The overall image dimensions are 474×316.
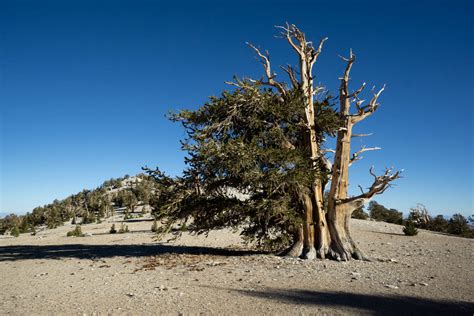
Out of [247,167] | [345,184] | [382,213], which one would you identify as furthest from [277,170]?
[382,213]

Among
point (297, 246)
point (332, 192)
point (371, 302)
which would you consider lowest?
point (371, 302)

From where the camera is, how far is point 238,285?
8.05 m

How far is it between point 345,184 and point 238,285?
21.3 feet

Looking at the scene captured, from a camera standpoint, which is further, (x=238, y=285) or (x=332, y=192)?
(x=332, y=192)

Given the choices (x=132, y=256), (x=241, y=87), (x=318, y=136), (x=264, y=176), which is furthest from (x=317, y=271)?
(x=132, y=256)

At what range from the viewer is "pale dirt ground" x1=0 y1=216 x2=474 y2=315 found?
6.29m

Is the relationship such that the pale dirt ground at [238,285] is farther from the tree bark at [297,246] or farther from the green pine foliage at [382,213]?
the green pine foliage at [382,213]

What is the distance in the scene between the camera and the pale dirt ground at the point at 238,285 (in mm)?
6285

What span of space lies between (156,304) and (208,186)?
20.6 ft

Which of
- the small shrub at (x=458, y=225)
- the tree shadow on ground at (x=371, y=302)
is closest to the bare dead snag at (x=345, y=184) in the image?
the tree shadow on ground at (x=371, y=302)

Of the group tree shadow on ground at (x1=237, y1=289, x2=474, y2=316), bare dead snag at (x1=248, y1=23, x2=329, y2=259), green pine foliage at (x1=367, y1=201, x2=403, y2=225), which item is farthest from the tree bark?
green pine foliage at (x1=367, y1=201, x2=403, y2=225)

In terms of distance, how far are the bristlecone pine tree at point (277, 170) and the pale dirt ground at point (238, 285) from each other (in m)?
1.31

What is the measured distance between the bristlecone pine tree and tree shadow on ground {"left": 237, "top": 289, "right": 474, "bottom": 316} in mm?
4073

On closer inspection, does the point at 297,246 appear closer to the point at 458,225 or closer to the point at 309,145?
the point at 309,145
